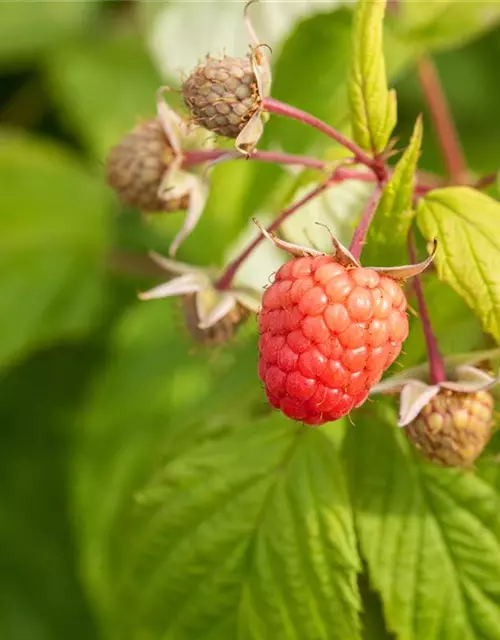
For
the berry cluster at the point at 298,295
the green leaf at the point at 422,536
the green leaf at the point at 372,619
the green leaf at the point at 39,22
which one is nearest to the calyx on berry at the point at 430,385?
the berry cluster at the point at 298,295

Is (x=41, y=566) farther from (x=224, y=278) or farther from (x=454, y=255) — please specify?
(x=454, y=255)

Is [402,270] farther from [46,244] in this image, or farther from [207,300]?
[46,244]

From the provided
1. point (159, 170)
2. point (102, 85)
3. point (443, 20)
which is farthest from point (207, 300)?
point (102, 85)

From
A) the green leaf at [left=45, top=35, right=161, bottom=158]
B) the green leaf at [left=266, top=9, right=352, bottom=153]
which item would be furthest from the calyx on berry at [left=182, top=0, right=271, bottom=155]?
the green leaf at [left=45, top=35, right=161, bottom=158]

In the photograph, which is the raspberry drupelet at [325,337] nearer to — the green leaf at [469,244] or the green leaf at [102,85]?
the green leaf at [469,244]

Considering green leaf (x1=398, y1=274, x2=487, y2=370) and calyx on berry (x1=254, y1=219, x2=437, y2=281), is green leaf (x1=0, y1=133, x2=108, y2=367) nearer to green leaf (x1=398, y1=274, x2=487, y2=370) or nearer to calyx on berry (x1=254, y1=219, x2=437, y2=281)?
green leaf (x1=398, y1=274, x2=487, y2=370)
